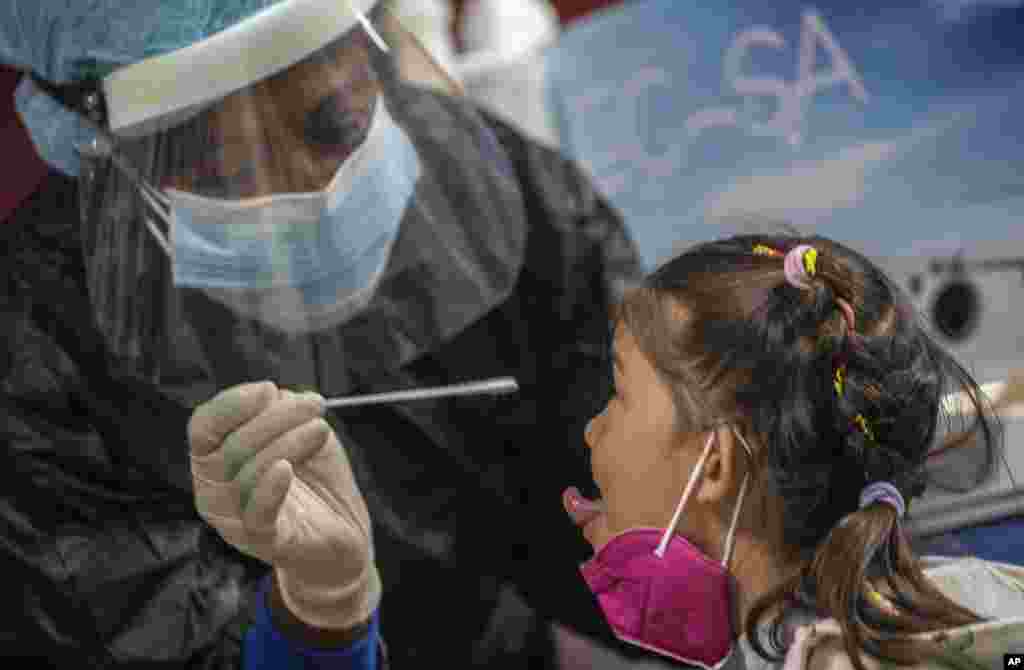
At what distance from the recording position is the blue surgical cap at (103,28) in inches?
44.7

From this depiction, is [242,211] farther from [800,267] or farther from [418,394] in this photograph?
[800,267]

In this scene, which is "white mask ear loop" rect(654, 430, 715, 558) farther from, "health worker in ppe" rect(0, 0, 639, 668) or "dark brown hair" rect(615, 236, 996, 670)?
"health worker in ppe" rect(0, 0, 639, 668)

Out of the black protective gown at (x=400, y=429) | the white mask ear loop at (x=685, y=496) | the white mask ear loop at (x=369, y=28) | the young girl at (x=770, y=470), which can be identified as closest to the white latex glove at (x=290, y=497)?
the young girl at (x=770, y=470)

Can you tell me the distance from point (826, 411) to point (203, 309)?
59 cm

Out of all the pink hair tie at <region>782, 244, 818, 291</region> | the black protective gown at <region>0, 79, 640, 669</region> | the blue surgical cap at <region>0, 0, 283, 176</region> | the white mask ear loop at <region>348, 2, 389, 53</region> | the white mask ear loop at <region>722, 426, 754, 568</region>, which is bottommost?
the black protective gown at <region>0, 79, 640, 669</region>

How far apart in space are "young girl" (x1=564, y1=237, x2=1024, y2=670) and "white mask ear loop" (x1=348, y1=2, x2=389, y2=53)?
0.41 meters

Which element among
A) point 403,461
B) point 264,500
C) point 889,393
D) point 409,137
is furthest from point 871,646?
point 409,137

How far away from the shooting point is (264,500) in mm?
1004

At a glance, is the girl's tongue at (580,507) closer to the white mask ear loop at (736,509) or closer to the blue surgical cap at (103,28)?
the white mask ear loop at (736,509)

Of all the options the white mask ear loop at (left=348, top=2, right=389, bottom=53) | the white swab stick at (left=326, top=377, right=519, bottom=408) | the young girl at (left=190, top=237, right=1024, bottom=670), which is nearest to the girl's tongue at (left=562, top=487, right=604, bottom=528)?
the young girl at (left=190, top=237, right=1024, bottom=670)

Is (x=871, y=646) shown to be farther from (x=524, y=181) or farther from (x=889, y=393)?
(x=524, y=181)

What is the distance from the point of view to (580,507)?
1111 millimetres

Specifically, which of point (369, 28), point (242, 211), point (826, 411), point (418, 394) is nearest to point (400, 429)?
point (418, 394)

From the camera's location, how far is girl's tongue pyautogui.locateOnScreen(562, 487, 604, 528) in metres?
1.08
